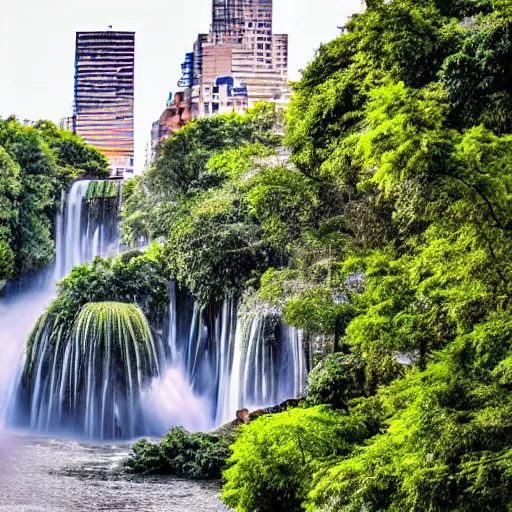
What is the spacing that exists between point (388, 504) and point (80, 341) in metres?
14.6

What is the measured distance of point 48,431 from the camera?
2217 cm

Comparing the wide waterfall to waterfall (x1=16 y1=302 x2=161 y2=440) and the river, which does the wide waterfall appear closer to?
waterfall (x1=16 y1=302 x2=161 y2=440)

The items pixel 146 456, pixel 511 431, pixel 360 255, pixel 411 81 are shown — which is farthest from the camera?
pixel 146 456

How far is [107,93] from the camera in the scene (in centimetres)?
11112

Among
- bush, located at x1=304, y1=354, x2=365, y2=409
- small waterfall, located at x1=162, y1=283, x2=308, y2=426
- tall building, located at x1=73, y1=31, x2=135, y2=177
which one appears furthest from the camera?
tall building, located at x1=73, y1=31, x2=135, y2=177

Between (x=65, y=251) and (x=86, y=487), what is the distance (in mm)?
17232

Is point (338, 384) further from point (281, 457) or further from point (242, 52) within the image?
point (242, 52)

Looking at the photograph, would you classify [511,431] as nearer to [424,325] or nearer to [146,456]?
[424,325]

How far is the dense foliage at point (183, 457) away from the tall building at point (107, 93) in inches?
3351

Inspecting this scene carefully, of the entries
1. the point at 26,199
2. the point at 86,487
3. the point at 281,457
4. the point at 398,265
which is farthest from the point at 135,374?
the point at 398,265

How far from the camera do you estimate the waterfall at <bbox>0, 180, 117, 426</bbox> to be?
30.0 m

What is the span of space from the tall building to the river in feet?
275

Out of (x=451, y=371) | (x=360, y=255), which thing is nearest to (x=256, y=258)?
(x=360, y=255)

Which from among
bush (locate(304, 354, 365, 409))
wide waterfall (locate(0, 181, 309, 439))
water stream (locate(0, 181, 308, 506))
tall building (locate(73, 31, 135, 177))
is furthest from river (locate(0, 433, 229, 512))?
tall building (locate(73, 31, 135, 177))
